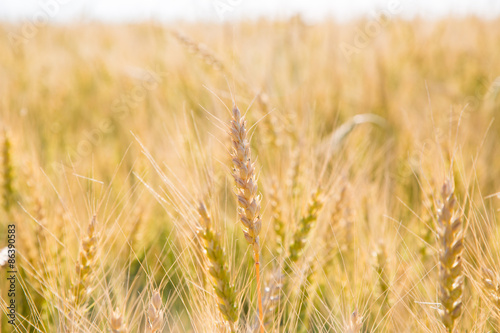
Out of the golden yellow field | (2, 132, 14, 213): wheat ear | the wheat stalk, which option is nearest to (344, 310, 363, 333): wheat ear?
the golden yellow field

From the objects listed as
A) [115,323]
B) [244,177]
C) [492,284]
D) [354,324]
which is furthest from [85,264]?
[492,284]

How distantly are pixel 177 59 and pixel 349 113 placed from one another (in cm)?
120

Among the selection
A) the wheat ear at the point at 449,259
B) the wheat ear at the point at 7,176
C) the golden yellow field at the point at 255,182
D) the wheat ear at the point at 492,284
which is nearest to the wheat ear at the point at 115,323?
the golden yellow field at the point at 255,182

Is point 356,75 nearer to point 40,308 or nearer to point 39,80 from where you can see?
point 39,80

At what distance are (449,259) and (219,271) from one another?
36cm

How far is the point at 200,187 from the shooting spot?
73 centimetres

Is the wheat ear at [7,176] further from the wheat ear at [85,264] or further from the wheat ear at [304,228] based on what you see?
the wheat ear at [304,228]

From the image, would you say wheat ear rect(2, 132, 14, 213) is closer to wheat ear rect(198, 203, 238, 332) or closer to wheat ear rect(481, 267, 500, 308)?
wheat ear rect(198, 203, 238, 332)

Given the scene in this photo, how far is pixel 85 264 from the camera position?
0.80m

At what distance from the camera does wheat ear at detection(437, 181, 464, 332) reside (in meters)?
0.62

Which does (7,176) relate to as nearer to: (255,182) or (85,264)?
(85,264)

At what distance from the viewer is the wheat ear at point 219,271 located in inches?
27.4

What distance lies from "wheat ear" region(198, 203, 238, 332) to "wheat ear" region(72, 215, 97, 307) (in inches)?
8.9

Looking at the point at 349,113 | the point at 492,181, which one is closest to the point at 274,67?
the point at 349,113
